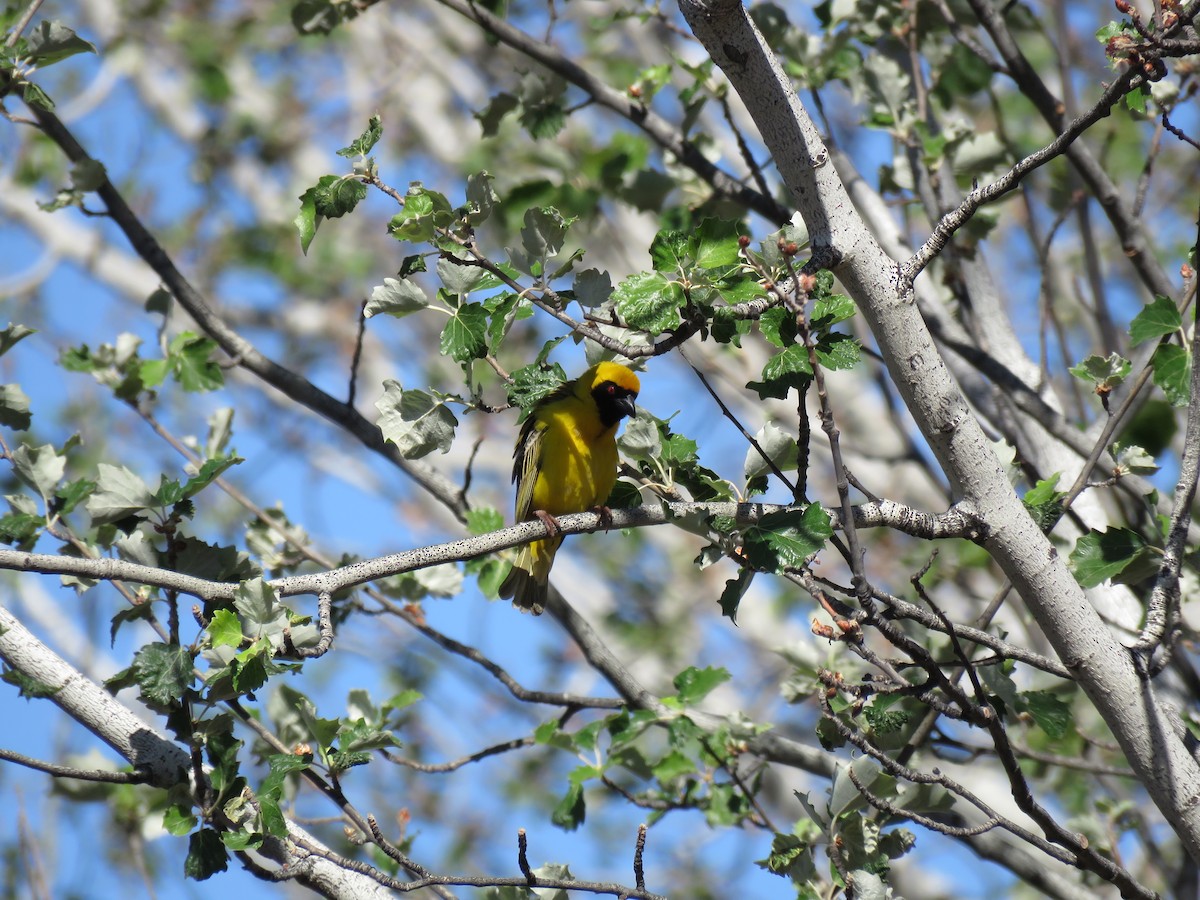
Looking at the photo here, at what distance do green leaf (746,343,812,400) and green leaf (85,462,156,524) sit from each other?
1757mm

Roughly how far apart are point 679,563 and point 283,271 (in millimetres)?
5095

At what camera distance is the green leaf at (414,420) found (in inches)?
116

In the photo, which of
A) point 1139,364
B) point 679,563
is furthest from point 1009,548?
point 679,563

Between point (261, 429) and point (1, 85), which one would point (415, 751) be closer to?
point (261, 429)

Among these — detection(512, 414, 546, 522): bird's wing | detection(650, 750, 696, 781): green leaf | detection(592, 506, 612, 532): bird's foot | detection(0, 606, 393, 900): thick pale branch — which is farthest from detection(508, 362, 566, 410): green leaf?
detection(512, 414, 546, 522): bird's wing

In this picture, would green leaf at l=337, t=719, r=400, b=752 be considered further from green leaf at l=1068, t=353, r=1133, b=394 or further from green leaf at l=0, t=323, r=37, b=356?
green leaf at l=1068, t=353, r=1133, b=394

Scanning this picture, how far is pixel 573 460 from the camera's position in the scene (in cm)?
463

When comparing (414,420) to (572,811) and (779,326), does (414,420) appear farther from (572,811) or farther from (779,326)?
(572,811)

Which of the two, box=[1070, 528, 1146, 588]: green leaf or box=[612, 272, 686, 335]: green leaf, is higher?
box=[612, 272, 686, 335]: green leaf

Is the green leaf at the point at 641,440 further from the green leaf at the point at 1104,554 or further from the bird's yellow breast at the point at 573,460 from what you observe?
the bird's yellow breast at the point at 573,460

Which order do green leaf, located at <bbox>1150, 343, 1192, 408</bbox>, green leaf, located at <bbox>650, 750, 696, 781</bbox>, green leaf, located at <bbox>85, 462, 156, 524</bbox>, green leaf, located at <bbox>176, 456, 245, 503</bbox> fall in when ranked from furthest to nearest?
1. green leaf, located at <bbox>650, 750, 696, 781</bbox>
2. green leaf, located at <bbox>85, 462, 156, 524</bbox>
3. green leaf, located at <bbox>176, 456, 245, 503</bbox>
4. green leaf, located at <bbox>1150, 343, 1192, 408</bbox>

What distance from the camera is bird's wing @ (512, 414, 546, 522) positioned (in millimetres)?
4750

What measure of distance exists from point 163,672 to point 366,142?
56.3 inches

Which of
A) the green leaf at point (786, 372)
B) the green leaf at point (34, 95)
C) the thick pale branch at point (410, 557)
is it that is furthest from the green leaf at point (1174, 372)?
the green leaf at point (34, 95)
